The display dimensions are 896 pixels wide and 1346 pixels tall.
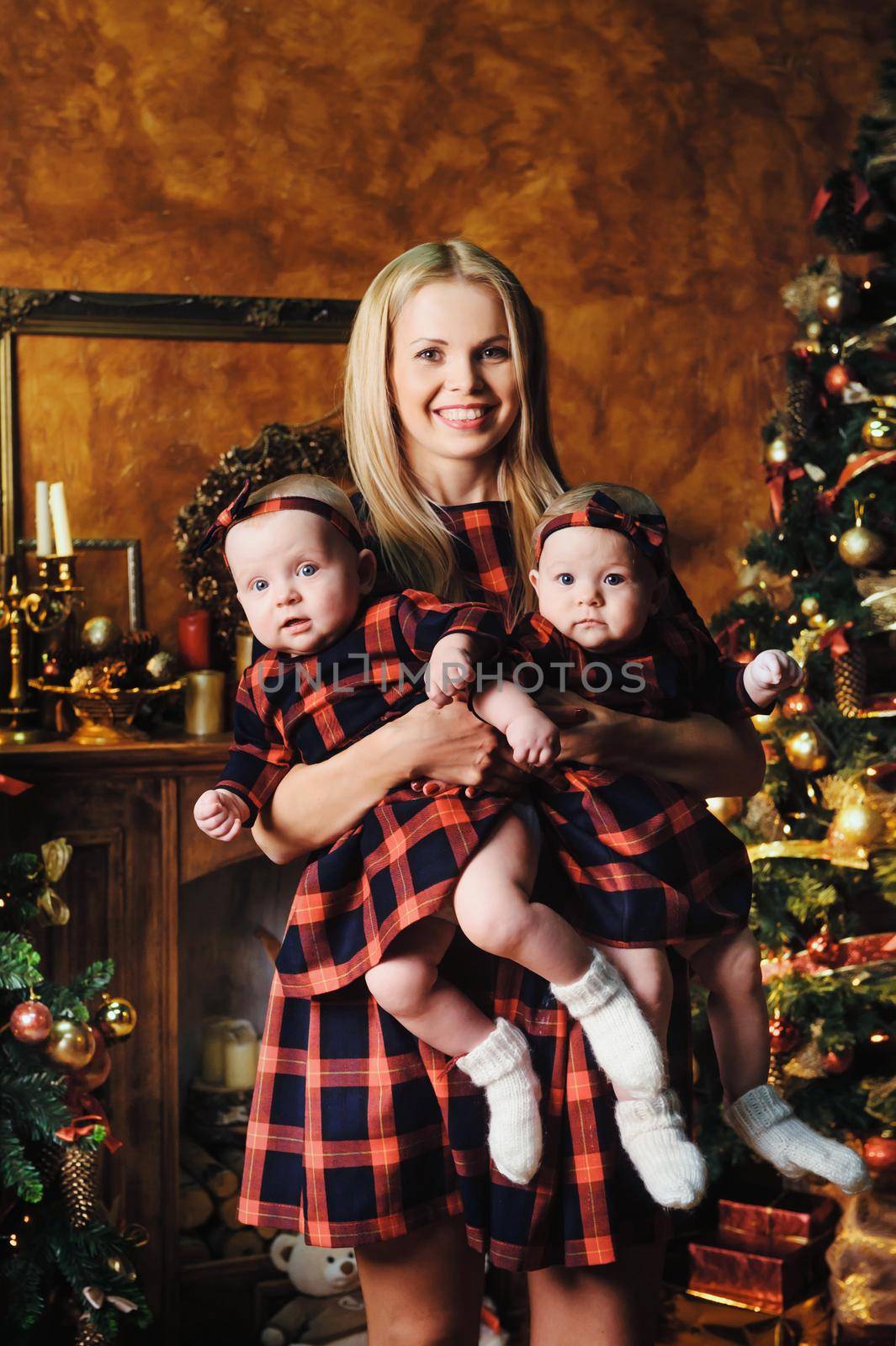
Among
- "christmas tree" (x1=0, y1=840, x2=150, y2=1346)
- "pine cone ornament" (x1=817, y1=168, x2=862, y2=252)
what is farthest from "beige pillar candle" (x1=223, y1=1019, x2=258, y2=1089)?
"pine cone ornament" (x1=817, y1=168, x2=862, y2=252)

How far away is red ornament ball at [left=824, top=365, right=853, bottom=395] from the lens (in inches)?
108

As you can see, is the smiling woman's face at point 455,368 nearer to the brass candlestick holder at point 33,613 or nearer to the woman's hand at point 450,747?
the woman's hand at point 450,747

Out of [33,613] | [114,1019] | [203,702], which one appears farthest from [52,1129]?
[33,613]

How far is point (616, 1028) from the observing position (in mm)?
1324

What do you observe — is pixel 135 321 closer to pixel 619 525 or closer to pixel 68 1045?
pixel 68 1045

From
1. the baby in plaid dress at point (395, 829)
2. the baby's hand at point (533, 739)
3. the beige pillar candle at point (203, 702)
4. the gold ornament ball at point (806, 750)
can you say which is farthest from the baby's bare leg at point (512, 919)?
the beige pillar candle at point (203, 702)

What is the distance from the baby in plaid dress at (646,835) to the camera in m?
1.38

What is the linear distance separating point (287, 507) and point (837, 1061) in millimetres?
1850

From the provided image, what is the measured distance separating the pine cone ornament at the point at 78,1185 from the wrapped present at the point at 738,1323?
1.32 metres

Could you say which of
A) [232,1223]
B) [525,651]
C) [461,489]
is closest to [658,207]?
[461,489]

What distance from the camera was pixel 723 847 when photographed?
4.88 ft

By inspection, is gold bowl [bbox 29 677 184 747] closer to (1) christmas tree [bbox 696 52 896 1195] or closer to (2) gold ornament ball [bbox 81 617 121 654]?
(2) gold ornament ball [bbox 81 617 121 654]

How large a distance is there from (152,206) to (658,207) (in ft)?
4.26

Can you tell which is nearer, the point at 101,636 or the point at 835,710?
the point at 835,710
